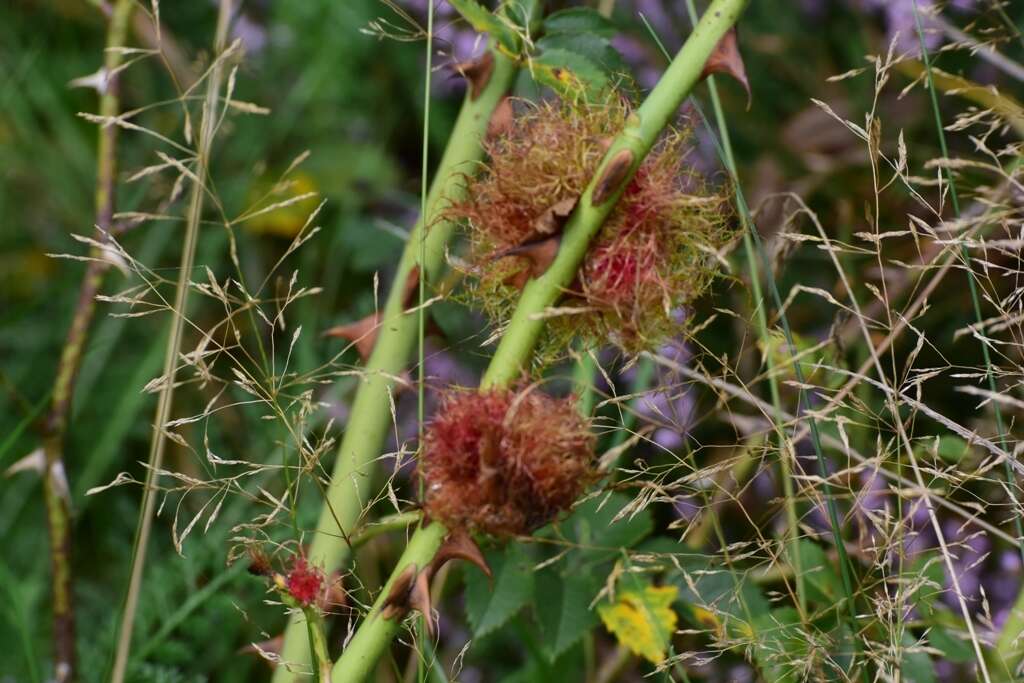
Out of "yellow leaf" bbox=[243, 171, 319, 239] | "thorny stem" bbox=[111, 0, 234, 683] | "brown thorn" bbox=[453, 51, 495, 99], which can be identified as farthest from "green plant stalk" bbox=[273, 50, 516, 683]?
"yellow leaf" bbox=[243, 171, 319, 239]

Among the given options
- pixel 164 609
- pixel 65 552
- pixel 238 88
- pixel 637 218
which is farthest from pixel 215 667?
pixel 238 88

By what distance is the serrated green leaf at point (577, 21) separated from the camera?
102cm

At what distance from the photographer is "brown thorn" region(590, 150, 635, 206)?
0.74 metres

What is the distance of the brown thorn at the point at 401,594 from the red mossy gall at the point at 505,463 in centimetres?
4

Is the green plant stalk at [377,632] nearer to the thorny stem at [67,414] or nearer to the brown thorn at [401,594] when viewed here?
the brown thorn at [401,594]

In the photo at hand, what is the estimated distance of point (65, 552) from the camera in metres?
1.13

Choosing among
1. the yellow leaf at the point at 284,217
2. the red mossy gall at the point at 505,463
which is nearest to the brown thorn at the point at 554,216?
the red mossy gall at the point at 505,463

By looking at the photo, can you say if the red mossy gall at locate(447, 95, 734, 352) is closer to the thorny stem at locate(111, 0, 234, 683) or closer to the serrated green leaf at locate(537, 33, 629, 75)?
the serrated green leaf at locate(537, 33, 629, 75)

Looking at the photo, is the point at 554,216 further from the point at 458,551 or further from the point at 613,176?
the point at 458,551

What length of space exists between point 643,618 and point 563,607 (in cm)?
9

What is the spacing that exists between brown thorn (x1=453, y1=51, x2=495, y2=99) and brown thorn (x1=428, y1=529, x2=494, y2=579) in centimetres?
41

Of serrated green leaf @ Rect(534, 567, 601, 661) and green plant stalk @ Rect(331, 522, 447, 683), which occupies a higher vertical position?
green plant stalk @ Rect(331, 522, 447, 683)

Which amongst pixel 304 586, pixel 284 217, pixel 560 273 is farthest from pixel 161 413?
pixel 284 217

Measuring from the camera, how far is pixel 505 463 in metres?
0.73
